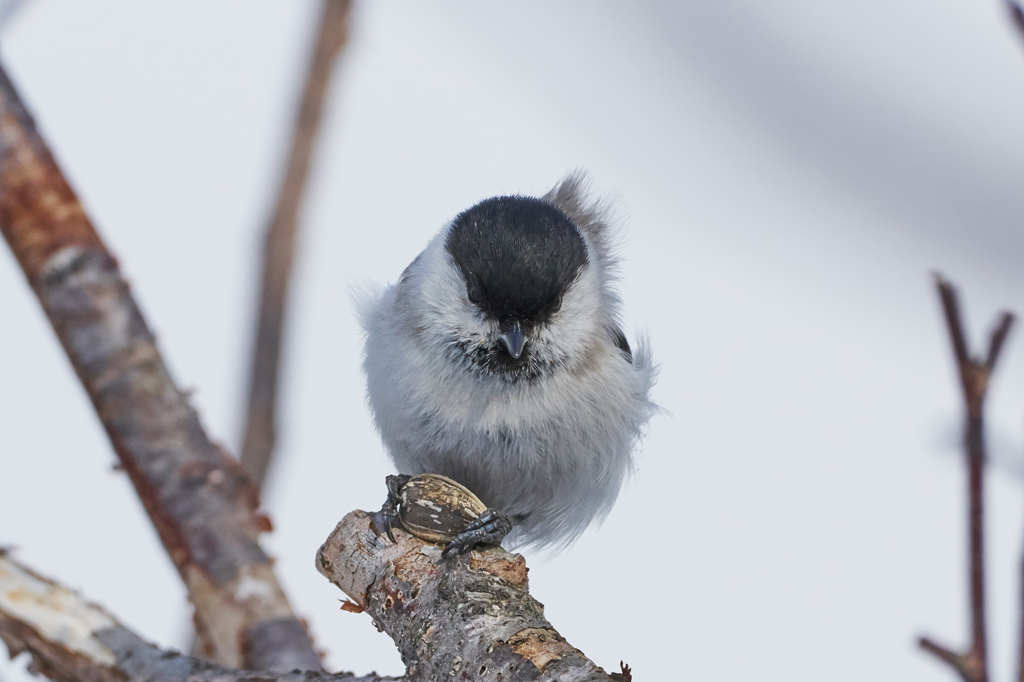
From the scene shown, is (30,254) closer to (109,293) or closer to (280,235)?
(109,293)

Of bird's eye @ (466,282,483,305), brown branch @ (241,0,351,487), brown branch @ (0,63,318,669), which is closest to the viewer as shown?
brown branch @ (0,63,318,669)

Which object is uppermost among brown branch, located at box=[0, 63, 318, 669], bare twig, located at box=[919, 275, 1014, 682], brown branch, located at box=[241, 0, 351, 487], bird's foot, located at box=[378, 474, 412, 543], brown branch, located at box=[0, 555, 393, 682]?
brown branch, located at box=[241, 0, 351, 487]

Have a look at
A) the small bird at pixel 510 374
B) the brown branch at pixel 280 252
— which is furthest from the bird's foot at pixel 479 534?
the brown branch at pixel 280 252

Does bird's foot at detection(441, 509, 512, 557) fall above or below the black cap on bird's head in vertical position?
below

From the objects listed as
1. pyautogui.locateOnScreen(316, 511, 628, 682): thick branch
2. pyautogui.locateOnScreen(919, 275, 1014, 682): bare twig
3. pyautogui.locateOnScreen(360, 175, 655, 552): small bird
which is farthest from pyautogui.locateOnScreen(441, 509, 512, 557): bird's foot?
pyautogui.locateOnScreen(919, 275, 1014, 682): bare twig

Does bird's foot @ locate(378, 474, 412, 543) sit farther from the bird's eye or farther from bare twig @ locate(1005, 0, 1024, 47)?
bare twig @ locate(1005, 0, 1024, 47)

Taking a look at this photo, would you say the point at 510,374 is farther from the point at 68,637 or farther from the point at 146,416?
the point at 68,637

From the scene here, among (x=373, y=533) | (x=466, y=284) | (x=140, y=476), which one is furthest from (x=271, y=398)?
(x=373, y=533)

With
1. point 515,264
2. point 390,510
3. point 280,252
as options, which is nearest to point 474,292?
point 515,264
